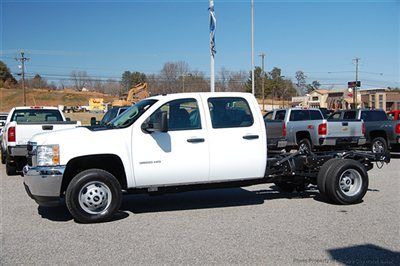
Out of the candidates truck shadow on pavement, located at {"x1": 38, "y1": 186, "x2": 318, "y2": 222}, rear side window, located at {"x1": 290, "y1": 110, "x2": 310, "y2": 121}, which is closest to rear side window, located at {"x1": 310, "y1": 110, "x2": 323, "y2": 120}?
rear side window, located at {"x1": 290, "y1": 110, "x2": 310, "y2": 121}

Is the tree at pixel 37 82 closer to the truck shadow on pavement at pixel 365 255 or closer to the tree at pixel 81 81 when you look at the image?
the tree at pixel 81 81

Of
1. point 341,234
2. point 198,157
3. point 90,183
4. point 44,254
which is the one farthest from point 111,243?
point 341,234

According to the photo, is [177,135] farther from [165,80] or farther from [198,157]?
[165,80]

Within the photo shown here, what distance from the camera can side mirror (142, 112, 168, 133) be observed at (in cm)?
705

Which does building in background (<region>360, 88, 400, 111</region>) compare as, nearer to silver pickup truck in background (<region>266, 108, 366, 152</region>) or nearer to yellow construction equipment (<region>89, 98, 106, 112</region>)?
yellow construction equipment (<region>89, 98, 106, 112</region>)

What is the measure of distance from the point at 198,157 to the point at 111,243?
2136 mm

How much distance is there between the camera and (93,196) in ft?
23.1

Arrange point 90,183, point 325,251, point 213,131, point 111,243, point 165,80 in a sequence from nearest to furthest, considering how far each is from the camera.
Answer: point 325,251
point 111,243
point 90,183
point 213,131
point 165,80

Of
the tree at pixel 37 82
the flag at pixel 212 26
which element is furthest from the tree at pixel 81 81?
the flag at pixel 212 26

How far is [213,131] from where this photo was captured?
762 centimetres

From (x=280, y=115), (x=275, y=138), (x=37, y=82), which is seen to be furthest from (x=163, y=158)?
(x=37, y=82)

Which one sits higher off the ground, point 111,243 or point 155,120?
point 155,120

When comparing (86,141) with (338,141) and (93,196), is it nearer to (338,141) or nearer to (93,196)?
(93,196)

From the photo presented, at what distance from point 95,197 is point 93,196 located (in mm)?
34
